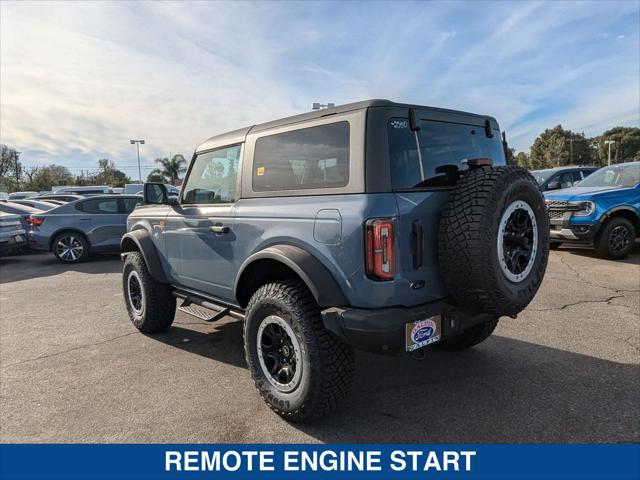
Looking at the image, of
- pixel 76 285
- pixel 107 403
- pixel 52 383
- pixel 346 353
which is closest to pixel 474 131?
pixel 346 353

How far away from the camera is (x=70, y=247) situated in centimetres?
958

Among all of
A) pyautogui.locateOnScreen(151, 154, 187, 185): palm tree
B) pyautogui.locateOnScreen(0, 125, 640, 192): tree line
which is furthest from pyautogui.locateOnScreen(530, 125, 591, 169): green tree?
pyautogui.locateOnScreen(151, 154, 187, 185): palm tree

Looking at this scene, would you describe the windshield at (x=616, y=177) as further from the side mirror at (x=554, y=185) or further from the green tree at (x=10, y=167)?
the green tree at (x=10, y=167)

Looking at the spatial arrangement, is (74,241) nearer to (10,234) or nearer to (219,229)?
(10,234)

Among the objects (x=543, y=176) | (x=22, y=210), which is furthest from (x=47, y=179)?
(x=543, y=176)

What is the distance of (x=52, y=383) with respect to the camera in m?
3.48

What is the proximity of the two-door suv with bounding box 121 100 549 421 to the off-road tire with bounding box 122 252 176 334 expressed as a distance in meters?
1.55

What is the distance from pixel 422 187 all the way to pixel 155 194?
9.22 ft

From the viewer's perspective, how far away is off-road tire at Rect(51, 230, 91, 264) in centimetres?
955

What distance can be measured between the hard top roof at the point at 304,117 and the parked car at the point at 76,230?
684cm

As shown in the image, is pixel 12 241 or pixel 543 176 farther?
pixel 543 176

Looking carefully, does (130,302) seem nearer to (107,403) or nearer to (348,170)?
(107,403)

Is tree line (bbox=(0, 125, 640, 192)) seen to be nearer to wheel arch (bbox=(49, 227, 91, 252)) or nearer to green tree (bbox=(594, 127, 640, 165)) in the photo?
green tree (bbox=(594, 127, 640, 165))

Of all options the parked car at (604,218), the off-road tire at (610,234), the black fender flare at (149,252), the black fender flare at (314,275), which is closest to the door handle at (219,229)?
the black fender flare at (314,275)
